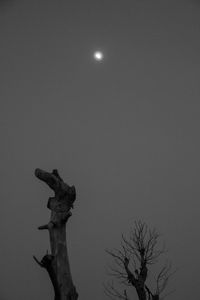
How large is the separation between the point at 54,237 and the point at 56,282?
43.6 inches

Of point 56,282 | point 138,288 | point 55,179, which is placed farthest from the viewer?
point 138,288

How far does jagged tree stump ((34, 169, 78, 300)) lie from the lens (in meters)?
6.92

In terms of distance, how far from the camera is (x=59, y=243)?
730cm

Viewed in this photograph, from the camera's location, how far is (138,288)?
9688 mm

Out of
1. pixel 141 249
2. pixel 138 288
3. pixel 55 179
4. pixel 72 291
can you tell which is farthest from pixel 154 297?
pixel 55 179

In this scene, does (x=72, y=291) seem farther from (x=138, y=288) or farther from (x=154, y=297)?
(x=154, y=297)

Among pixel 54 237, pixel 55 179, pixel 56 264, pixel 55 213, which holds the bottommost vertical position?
pixel 56 264

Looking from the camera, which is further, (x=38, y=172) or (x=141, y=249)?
(x=141, y=249)

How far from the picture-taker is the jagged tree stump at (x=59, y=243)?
692 centimetres

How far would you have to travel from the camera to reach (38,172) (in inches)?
299

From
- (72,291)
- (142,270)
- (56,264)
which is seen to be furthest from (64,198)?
(142,270)

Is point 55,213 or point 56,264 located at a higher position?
point 55,213

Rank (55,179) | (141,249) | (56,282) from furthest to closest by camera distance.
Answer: (141,249) < (55,179) < (56,282)

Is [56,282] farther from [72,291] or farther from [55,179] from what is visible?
[55,179]
